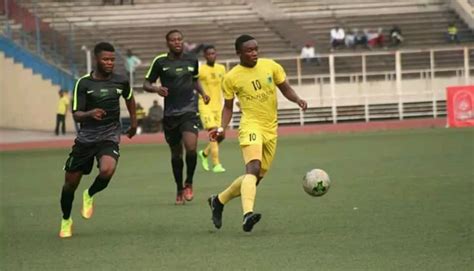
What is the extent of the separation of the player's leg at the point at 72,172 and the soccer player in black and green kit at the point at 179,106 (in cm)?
303

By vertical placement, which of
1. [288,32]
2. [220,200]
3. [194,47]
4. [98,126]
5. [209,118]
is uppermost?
[288,32]

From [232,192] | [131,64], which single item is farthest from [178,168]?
[131,64]

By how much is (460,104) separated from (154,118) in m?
10.2

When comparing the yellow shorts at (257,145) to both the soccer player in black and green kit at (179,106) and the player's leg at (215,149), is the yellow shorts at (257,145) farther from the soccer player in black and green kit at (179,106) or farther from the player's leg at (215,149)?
the player's leg at (215,149)

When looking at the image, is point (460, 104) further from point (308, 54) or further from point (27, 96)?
point (27, 96)

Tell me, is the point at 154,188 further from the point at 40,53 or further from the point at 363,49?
the point at 363,49

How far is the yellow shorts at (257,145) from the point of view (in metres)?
12.5

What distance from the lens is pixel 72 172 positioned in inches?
508

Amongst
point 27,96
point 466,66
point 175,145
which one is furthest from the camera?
point 27,96

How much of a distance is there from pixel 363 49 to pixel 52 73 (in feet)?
40.0

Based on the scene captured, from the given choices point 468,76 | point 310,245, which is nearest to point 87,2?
point 468,76

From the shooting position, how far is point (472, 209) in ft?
44.7

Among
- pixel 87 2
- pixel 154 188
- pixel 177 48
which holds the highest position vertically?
pixel 87 2

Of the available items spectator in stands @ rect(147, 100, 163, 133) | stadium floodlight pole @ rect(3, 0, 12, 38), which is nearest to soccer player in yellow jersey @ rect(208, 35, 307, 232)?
spectator in stands @ rect(147, 100, 163, 133)
